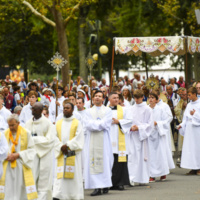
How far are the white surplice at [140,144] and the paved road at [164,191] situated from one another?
11.9 inches

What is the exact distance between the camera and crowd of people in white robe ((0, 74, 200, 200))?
9336 mm

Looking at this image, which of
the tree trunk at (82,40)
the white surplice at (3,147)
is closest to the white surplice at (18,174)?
the white surplice at (3,147)

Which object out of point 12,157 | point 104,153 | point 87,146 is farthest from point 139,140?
point 12,157

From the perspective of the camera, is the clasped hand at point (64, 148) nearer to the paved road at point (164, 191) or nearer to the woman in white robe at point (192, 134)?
the paved road at point (164, 191)

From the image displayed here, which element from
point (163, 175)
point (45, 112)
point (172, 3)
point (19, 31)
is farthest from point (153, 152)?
point (19, 31)

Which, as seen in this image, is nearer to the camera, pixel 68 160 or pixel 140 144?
pixel 68 160

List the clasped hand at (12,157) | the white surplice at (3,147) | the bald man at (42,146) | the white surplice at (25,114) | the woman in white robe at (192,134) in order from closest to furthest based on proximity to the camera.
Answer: the white surplice at (3,147) → the clasped hand at (12,157) → the bald man at (42,146) → the white surplice at (25,114) → the woman in white robe at (192,134)

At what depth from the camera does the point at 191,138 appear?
14.5 metres

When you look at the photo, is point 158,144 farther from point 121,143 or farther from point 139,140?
point 121,143

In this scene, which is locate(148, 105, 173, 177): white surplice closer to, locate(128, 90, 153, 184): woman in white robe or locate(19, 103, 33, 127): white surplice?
locate(128, 90, 153, 184): woman in white robe

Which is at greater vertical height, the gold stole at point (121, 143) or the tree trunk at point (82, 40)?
the tree trunk at point (82, 40)

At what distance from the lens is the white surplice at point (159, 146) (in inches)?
531

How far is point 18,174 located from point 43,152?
0.71 m

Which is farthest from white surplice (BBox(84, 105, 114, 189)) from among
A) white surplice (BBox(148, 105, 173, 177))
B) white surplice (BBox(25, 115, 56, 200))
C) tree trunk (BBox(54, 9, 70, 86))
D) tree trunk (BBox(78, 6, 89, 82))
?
tree trunk (BBox(78, 6, 89, 82))
